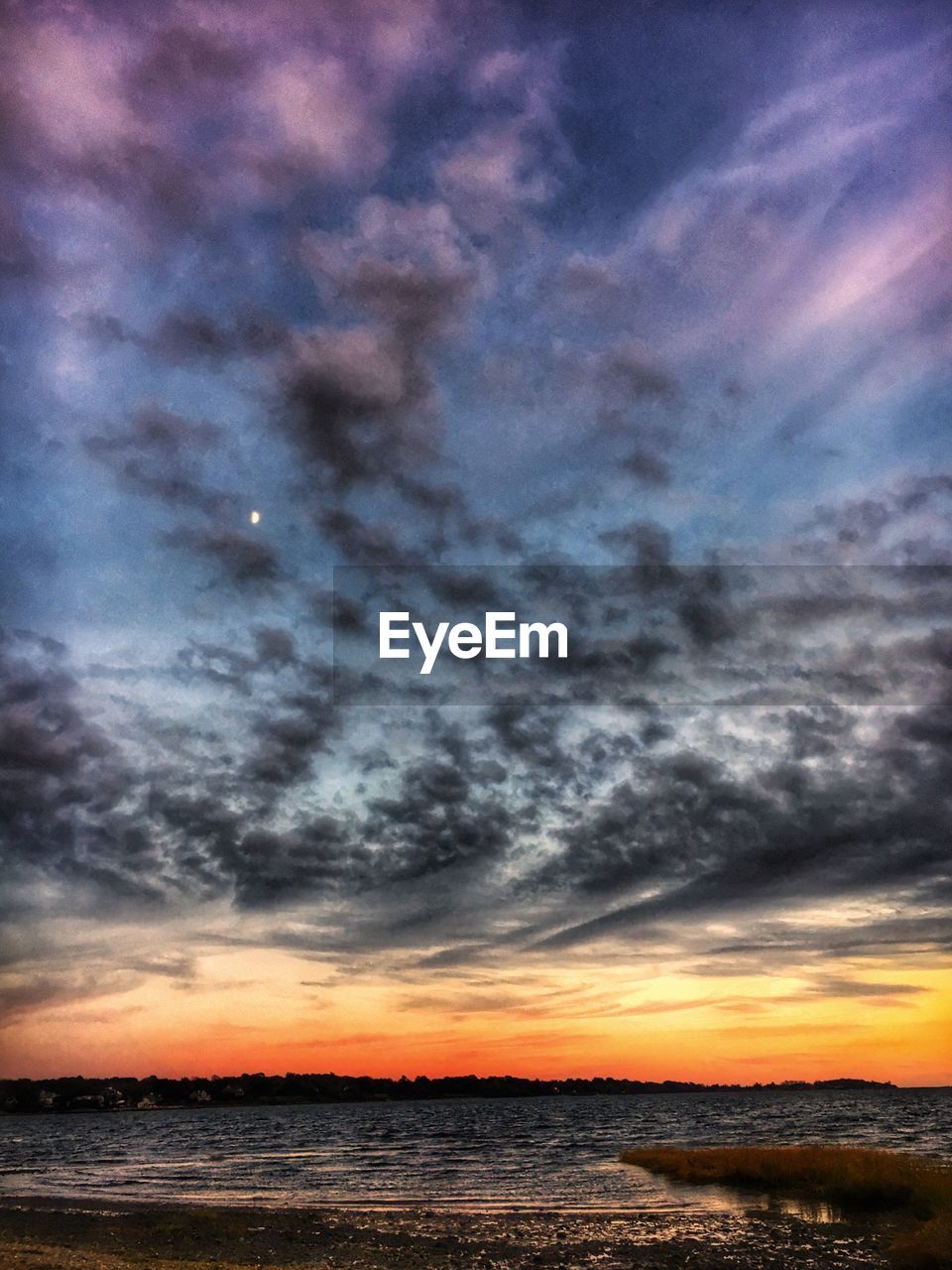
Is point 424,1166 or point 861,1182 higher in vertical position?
point 861,1182

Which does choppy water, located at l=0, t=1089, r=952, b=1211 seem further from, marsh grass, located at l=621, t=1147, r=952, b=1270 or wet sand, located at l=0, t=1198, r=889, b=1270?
wet sand, located at l=0, t=1198, r=889, b=1270

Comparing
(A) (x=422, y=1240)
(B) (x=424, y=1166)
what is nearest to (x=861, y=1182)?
(A) (x=422, y=1240)

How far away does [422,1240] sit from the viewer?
32906 millimetres

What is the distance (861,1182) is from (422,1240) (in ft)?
62.3

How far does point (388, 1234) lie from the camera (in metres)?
34.7

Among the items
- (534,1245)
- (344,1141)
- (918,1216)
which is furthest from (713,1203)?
(344,1141)

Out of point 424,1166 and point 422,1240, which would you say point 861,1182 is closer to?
point 422,1240

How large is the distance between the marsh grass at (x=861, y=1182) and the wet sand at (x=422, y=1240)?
1.45 meters

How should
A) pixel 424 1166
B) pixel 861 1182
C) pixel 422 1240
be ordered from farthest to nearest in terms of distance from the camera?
pixel 424 1166
pixel 861 1182
pixel 422 1240

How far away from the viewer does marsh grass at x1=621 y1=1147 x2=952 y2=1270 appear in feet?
89.4

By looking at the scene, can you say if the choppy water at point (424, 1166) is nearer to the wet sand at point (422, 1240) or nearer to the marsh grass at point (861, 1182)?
the marsh grass at point (861, 1182)

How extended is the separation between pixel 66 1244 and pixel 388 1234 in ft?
36.7

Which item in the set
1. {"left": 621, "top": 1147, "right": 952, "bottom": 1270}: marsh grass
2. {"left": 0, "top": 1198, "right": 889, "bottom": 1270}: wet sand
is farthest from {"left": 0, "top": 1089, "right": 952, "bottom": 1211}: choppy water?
{"left": 0, "top": 1198, "right": 889, "bottom": 1270}: wet sand

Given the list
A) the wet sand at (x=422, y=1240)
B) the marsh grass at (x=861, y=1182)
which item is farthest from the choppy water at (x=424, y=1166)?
the wet sand at (x=422, y=1240)
